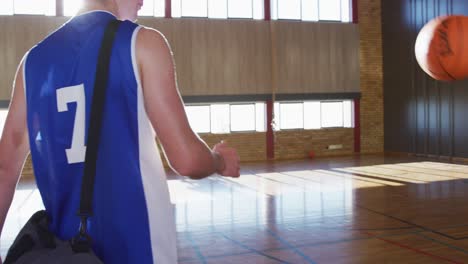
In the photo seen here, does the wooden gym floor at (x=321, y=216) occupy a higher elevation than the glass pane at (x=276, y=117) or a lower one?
lower

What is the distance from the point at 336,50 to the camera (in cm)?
1478

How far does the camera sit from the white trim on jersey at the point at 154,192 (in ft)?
3.19

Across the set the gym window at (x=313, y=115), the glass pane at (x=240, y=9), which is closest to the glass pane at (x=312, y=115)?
the gym window at (x=313, y=115)

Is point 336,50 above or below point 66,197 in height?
above

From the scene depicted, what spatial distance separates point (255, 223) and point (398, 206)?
2.15 m

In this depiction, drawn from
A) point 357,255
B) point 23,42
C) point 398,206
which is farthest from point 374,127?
point 357,255

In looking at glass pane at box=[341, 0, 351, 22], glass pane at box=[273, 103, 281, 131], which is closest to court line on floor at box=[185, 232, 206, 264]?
glass pane at box=[273, 103, 281, 131]

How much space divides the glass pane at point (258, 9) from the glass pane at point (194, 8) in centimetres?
139

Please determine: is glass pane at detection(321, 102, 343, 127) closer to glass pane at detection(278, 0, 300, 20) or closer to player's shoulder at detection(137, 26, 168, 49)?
glass pane at detection(278, 0, 300, 20)

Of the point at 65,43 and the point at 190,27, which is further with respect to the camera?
the point at 190,27

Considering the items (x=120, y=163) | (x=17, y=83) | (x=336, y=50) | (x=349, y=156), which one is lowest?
(x=349, y=156)

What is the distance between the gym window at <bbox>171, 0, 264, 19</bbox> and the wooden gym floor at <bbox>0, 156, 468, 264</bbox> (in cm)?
489

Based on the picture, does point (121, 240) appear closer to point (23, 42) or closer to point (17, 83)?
point (17, 83)

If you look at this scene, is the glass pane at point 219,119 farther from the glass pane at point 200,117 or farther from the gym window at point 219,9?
the gym window at point 219,9
